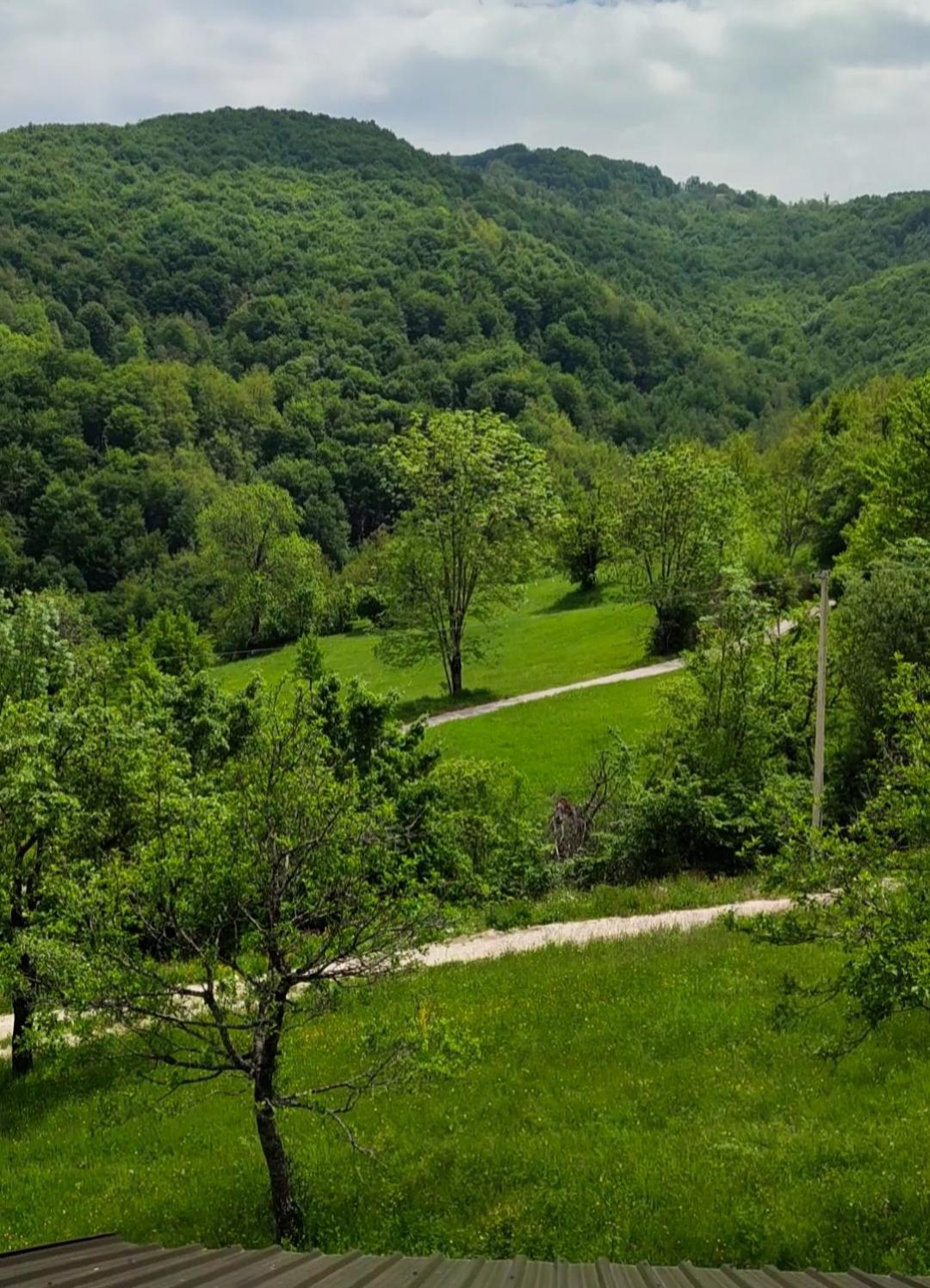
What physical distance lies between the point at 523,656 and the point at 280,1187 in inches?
1859

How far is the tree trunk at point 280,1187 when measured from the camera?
32.6ft

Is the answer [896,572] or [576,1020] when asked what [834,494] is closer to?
[896,572]

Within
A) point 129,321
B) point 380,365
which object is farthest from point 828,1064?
point 129,321

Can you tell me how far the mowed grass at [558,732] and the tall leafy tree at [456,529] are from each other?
6.80 meters

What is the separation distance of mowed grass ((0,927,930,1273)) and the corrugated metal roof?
267 cm

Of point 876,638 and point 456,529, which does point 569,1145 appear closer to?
point 876,638

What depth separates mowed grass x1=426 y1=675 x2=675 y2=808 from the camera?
33750mm

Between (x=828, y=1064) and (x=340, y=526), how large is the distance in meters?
124

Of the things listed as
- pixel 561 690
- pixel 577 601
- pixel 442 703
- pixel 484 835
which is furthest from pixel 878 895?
pixel 577 601

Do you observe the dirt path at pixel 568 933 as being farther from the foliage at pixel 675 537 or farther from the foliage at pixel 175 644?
the foliage at pixel 175 644

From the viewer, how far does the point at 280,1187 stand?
1009 centimetres

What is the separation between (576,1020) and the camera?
1563 centimetres

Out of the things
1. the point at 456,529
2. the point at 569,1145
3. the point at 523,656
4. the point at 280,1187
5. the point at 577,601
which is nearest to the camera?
the point at 280,1187

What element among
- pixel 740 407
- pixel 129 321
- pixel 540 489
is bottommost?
pixel 540 489
